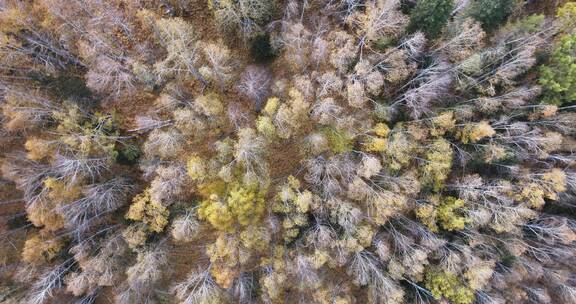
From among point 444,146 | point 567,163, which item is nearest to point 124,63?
point 444,146

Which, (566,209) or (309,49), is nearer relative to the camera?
(309,49)

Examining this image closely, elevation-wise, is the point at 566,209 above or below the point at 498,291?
above

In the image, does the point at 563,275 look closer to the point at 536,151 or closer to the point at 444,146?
the point at 536,151

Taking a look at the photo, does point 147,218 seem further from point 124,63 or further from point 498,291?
point 498,291

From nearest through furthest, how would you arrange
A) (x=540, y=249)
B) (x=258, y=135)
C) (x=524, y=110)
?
(x=258, y=135) < (x=524, y=110) < (x=540, y=249)

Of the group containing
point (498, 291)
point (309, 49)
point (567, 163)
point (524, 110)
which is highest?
point (309, 49)

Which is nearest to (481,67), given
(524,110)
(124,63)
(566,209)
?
(524,110)

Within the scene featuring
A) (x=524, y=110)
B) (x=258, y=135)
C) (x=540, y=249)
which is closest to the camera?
(x=258, y=135)
